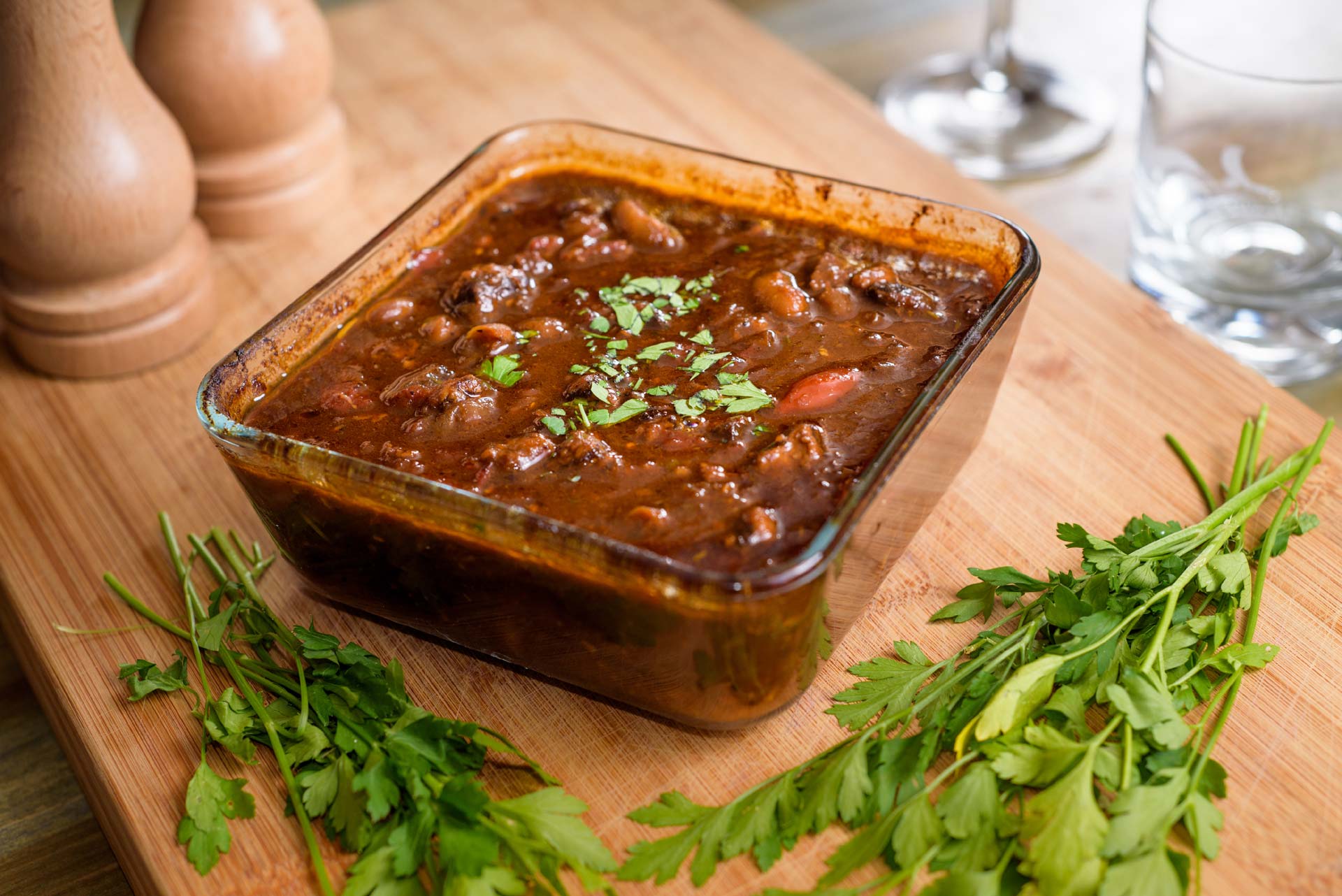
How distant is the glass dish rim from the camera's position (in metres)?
1.72

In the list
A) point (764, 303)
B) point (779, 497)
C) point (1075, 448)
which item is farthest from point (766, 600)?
point (1075, 448)

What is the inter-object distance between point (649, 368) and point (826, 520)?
0.49 meters

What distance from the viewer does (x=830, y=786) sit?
1.86 m

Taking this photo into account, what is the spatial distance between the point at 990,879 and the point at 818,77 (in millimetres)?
2478

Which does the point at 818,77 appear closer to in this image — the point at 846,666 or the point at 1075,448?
the point at 1075,448

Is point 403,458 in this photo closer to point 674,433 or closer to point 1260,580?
point 674,433

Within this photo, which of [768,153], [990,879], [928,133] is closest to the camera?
[990,879]

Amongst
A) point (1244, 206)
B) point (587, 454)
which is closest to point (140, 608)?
point (587, 454)

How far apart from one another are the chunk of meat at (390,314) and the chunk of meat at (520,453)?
18.2 inches

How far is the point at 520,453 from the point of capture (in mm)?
2037

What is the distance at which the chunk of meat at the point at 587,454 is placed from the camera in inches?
79.7

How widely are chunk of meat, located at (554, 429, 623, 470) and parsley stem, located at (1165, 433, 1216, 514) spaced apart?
1.10m

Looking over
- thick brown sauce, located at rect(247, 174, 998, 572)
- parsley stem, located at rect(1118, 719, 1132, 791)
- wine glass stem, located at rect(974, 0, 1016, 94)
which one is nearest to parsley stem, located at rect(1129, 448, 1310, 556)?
parsley stem, located at rect(1118, 719, 1132, 791)

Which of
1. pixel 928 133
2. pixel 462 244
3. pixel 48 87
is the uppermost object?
pixel 48 87
